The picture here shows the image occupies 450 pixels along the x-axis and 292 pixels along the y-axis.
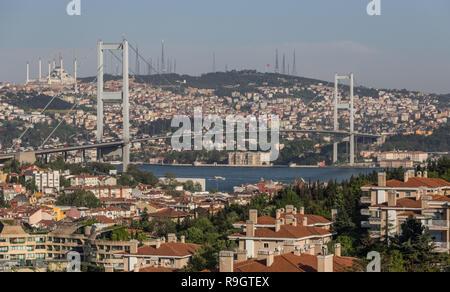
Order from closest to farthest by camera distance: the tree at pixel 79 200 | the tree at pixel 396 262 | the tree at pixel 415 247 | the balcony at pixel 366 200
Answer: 1. the tree at pixel 396 262
2. the tree at pixel 415 247
3. the balcony at pixel 366 200
4. the tree at pixel 79 200

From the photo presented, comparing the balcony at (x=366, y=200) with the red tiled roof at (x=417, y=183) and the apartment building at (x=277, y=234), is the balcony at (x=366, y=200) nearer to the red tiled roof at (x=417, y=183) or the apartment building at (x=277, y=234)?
the red tiled roof at (x=417, y=183)

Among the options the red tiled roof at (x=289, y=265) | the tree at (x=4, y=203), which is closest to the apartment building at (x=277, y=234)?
the red tiled roof at (x=289, y=265)

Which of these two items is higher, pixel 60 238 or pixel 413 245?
pixel 413 245

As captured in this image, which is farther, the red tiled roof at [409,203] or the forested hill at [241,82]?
the forested hill at [241,82]
